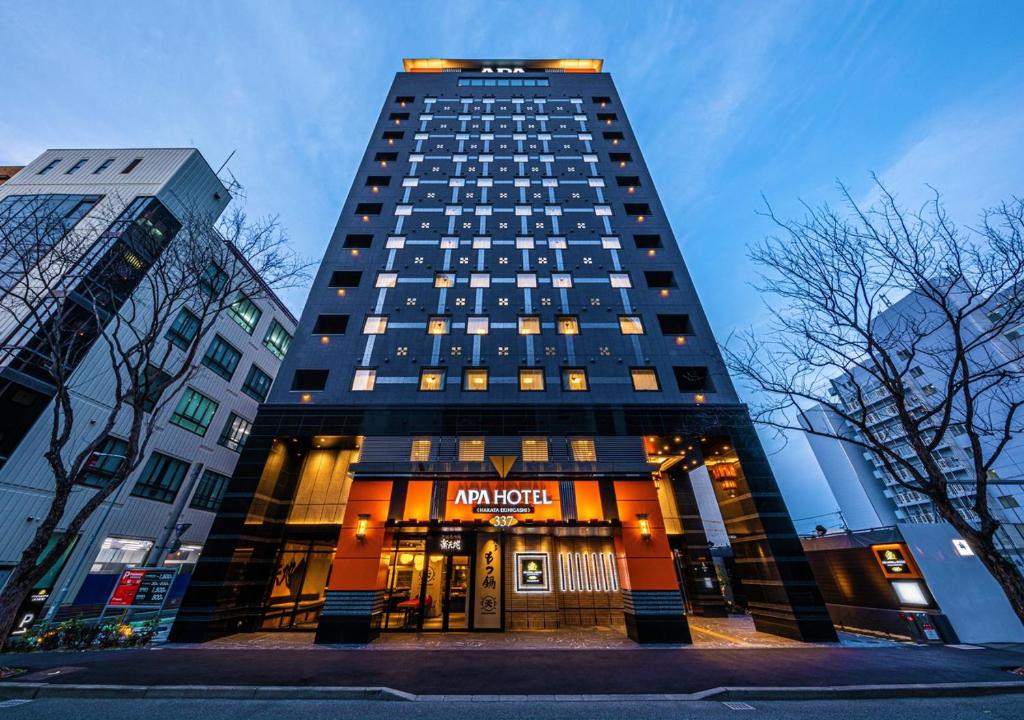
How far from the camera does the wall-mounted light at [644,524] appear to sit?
15047mm

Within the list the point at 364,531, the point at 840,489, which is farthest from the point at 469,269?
the point at 840,489

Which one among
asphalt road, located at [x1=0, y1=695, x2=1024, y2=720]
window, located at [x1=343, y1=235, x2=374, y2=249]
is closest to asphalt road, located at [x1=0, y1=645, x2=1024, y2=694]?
asphalt road, located at [x1=0, y1=695, x2=1024, y2=720]

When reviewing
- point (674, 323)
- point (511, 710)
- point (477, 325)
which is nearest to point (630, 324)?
point (674, 323)

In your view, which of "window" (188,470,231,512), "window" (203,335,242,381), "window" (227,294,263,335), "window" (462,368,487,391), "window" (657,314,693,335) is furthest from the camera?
"window" (227,294,263,335)

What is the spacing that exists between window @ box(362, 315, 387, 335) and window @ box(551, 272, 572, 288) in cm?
1018

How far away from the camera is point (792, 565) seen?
1508cm

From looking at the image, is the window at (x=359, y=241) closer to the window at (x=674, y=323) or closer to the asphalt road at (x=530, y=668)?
the window at (x=674, y=323)

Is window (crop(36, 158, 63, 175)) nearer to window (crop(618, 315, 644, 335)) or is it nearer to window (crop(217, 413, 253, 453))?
window (crop(217, 413, 253, 453))

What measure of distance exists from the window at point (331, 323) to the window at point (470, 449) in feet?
32.0

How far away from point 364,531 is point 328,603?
8.58 feet

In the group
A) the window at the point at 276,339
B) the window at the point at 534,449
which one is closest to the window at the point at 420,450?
the window at the point at 534,449

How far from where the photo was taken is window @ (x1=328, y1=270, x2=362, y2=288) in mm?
23047

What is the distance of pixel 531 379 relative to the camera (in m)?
19.7

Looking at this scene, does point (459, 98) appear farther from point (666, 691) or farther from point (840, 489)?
point (840, 489)
